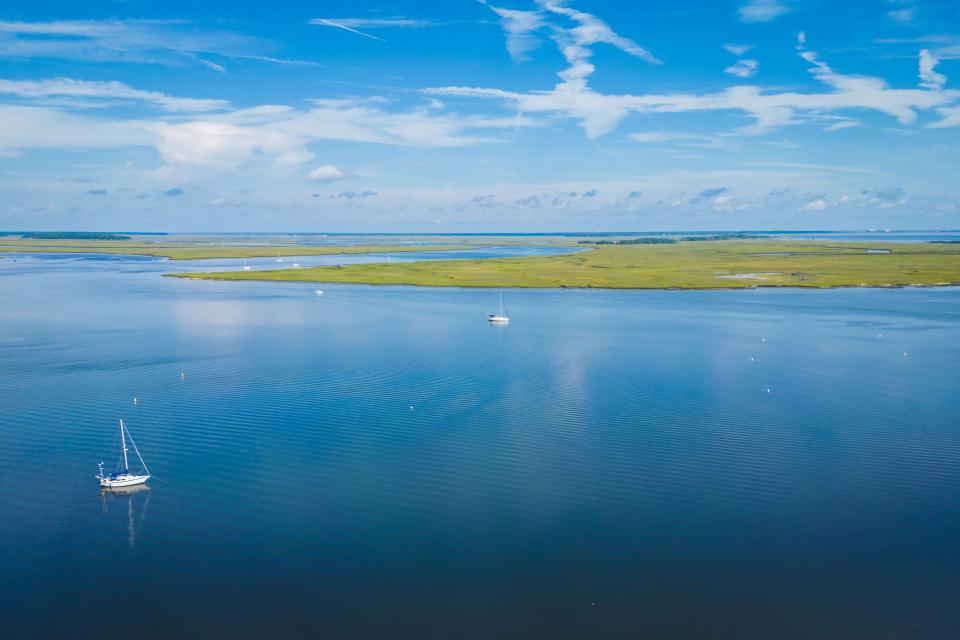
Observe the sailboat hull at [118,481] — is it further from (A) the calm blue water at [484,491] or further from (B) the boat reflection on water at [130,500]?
(A) the calm blue water at [484,491]

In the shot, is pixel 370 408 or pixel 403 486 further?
pixel 370 408

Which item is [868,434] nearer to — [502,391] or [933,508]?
[933,508]

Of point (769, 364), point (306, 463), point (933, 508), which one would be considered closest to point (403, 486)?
point (306, 463)

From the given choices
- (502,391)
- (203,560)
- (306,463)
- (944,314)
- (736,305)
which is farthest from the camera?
(736,305)

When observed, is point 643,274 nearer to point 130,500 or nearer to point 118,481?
point 118,481

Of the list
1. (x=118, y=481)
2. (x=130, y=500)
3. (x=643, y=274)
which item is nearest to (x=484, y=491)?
(x=130, y=500)

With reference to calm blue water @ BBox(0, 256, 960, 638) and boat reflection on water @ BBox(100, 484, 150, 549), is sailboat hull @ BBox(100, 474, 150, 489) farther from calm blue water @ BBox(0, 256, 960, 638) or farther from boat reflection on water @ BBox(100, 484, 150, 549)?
calm blue water @ BBox(0, 256, 960, 638)
